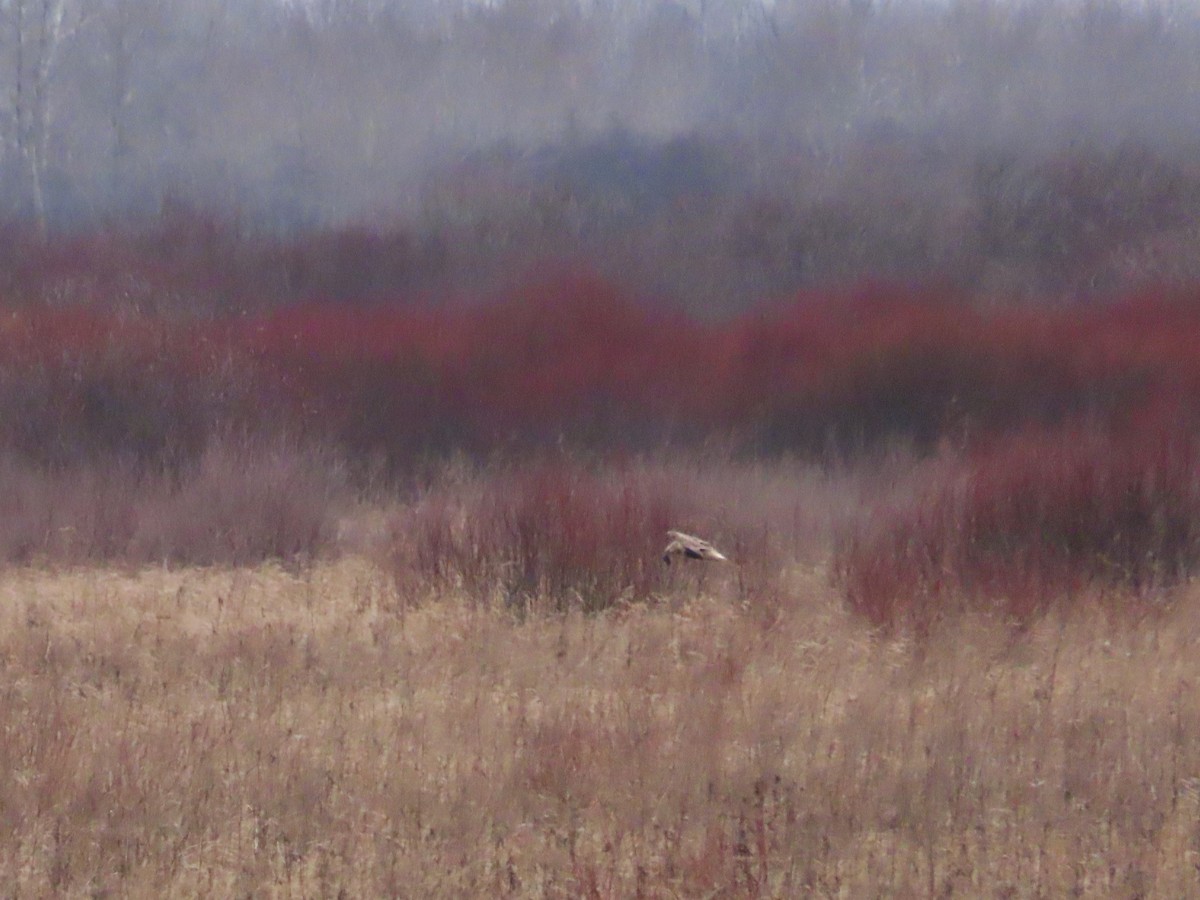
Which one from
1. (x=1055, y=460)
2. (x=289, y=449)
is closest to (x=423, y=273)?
(x=289, y=449)

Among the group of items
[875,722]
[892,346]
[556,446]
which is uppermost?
[875,722]

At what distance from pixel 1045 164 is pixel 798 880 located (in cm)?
1533

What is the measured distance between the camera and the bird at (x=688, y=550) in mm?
8477

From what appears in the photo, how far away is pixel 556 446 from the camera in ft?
47.7

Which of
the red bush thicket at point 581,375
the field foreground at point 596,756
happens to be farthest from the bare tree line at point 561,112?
the field foreground at point 596,756

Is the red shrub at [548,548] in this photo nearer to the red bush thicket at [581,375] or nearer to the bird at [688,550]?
the bird at [688,550]

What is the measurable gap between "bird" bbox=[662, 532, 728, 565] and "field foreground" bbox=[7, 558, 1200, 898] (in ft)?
2.79

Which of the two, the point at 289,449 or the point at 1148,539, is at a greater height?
the point at 1148,539

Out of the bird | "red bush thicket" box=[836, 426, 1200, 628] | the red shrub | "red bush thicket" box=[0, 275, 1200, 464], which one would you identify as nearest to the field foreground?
"red bush thicket" box=[836, 426, 1200, 628]

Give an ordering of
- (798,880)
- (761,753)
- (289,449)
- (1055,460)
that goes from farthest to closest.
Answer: (289,449)
(1055,460)
(761,753)
(798,880)

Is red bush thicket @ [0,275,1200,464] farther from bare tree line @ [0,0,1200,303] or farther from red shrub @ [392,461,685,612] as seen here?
red shrub @ [392,461,685,612]

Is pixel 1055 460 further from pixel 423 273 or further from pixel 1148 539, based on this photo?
pixel 423 273

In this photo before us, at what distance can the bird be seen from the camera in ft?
27.8

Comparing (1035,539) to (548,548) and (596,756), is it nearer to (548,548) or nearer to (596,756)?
(548,548)
